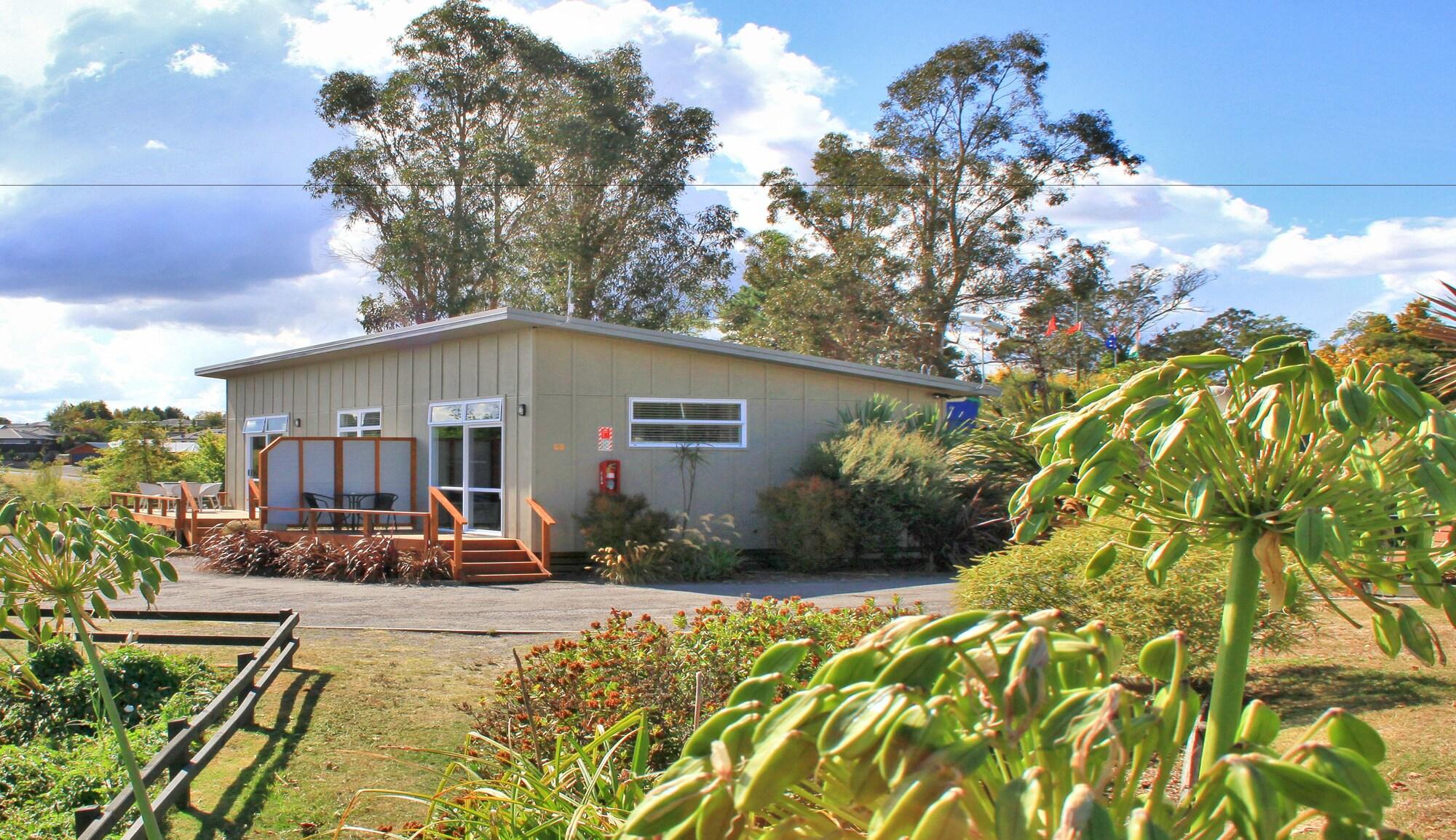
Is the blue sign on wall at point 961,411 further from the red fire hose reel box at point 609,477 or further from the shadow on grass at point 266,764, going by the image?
the shadow on grass at point 266,764

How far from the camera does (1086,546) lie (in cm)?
710

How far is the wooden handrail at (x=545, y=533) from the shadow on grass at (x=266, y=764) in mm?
7641

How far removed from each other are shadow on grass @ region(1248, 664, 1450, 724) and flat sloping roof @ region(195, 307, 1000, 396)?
11.2m

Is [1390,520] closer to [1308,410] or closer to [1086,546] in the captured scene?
[1308,410]

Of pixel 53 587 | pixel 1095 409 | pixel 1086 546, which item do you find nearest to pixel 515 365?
pixel 1086 546

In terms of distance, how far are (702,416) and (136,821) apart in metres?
13.7

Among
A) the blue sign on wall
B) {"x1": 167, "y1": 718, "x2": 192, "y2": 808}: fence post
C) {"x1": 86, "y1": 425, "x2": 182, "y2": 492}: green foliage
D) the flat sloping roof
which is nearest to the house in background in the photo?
{"x1": 86, "y1": 425, "x2": 182, "y2": 492}: green foliage

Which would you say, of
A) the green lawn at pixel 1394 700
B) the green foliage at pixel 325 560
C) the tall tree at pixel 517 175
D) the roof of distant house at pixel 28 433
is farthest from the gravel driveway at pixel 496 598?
the roof of distant house at pixel 28 433

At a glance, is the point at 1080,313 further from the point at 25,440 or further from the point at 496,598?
the point at 25,440

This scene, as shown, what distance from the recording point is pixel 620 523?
53.2 ft

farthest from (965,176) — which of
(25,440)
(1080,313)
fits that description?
(25,440)

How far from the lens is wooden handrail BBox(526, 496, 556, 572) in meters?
16.0

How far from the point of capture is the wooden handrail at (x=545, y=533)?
1596cm

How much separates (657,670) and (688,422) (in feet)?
40.5
